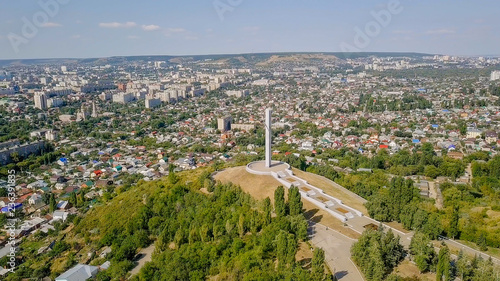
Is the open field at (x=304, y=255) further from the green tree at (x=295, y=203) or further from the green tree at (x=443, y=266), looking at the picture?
the green tree at (x=443, y=266)

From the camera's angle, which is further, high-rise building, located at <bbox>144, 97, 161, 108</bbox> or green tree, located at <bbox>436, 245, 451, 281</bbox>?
high-rise building, located at <bbox>144, 97, 161, 108</bbox>

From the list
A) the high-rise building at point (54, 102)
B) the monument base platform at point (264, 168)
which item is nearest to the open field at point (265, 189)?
the monument base platform at point (264, 168)

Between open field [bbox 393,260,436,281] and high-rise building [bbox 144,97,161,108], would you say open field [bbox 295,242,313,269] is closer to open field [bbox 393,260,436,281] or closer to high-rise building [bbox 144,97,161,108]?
open field [bbox 393,260,436,281]

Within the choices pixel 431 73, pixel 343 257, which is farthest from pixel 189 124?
pixel 431 73

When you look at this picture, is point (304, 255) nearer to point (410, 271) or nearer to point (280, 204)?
point (280, 204)

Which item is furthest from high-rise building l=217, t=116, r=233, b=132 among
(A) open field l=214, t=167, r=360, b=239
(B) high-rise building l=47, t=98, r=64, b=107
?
(B) high-rise building l=47, t=98, r=64, b=107

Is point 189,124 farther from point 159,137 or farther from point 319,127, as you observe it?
point 319,127

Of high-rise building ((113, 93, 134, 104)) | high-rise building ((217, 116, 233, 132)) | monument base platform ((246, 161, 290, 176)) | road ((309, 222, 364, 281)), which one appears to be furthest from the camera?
high-rise building ((113, 93, 134, 104))

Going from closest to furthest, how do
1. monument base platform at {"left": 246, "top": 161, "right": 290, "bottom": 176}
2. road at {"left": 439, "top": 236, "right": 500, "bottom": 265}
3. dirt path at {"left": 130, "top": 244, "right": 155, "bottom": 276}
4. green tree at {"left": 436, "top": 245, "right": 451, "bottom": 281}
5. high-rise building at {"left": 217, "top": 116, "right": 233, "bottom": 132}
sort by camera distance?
1. green tree at {"left": 436, "top": 245, "right": 451, "bottom": 281}
2. road at {"left": 439, "top": 236, "right": 500, "bottom": 265}
3. dirt path at {"left": 130, "top": 244, "right": 155, "bottom": 276}
4. monument base platform at {"left": 246, "top": 161, "right": 290, "bottom": 176}
5. high-rise building at {"left": 217, "top": 116, "right": 233, "bottom": 132}
